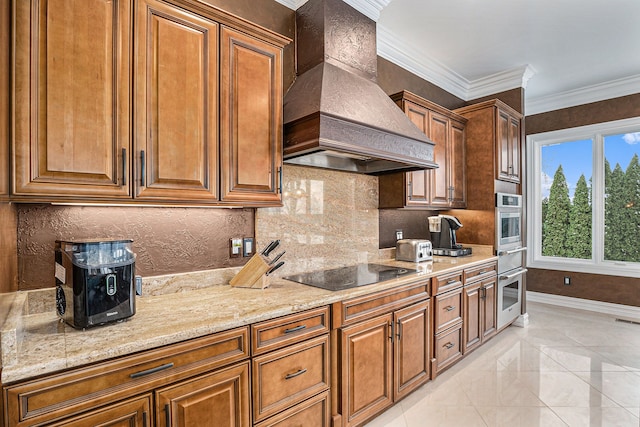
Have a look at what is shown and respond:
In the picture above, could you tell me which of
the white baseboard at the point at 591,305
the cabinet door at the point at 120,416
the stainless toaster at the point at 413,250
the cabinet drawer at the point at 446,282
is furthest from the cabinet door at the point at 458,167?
the cabinet door at the point at 120,416

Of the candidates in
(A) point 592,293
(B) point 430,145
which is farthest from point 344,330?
(A) point 592,293

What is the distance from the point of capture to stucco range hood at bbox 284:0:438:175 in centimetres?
193

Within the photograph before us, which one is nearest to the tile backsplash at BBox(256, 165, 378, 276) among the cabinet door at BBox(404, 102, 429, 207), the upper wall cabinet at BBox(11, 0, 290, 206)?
the cabinet door at BBox(404, 102, 429, 207)

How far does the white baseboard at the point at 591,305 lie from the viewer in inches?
165

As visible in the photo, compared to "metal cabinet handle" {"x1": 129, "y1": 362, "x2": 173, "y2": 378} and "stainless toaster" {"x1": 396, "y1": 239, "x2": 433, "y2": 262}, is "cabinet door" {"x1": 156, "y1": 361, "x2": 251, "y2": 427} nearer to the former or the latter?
"metal cabinet handle" {"x1": 129, "y1": 362, "x2": 173, "y2": 378}

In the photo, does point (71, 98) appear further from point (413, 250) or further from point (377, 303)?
point (413, 250)

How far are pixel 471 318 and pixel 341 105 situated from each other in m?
2.35

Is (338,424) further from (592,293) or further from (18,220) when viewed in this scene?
(592,293)

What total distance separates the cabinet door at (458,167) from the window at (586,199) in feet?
6.90

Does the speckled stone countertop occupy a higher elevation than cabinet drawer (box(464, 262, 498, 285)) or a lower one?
higher

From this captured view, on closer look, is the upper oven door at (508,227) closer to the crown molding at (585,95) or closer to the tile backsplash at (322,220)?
the tile backsplash at (322,220)

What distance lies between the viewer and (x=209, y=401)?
4.40ft

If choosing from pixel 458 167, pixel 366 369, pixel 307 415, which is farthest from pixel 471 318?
pixel 307 415

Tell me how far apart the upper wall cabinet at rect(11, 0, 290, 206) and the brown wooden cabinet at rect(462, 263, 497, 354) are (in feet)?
6.95
